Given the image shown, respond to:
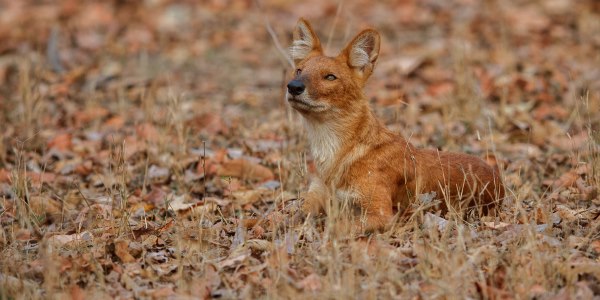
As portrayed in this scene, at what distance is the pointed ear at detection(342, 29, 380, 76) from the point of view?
582 centimetres

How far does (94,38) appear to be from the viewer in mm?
12984

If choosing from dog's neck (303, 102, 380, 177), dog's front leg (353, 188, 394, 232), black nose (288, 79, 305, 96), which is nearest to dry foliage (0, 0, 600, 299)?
dog's front leg (353, 188, 394, 232)

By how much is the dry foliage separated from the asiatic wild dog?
0.64ft

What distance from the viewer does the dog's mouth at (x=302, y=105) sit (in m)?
5.52

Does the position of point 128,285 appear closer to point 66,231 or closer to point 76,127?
point 66,231

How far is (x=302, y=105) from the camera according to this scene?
556 cm

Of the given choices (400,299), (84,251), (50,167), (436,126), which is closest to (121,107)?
(50,167)

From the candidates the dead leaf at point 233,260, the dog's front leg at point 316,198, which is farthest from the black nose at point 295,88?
the dead leaf at point 233,260

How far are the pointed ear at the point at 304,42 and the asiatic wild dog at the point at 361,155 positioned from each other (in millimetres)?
281

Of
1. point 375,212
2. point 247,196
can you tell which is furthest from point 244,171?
point 375,212

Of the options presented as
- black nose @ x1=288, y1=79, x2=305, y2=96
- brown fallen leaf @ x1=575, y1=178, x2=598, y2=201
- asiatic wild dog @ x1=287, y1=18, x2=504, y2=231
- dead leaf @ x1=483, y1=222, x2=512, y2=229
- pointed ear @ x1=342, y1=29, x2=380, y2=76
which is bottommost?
dead leaf @ x1=483, y1=222, x2=512, y2=229

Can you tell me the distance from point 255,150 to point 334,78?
1.97 metres

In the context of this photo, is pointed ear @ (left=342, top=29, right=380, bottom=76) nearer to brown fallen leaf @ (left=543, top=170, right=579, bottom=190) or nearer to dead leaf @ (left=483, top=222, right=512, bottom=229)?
dead leaf @ (left=483, top=222, right=512, bottom=229)

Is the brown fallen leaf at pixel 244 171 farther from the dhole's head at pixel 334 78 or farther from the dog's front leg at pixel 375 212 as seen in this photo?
the dog's front leg at pixel 375 212
